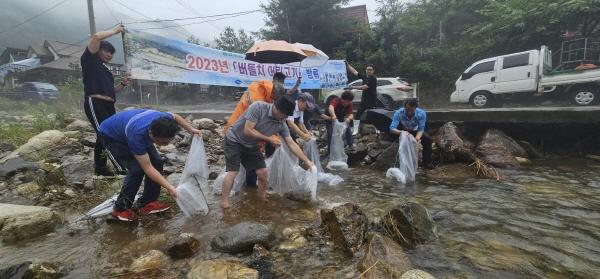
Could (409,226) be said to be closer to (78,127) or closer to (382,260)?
(382,260)

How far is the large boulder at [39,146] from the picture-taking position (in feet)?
19.4

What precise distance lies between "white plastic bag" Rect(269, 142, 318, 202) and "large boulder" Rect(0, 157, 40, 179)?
375cm

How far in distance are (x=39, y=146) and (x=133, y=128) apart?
444 cm

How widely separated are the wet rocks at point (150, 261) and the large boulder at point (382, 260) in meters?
1.51

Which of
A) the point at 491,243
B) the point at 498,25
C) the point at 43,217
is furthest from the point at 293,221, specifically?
the point at 498,25

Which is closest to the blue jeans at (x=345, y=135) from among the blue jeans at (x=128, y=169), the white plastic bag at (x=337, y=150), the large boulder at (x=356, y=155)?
the large boulder at (x=356, y=155)

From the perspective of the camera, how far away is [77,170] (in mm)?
5137

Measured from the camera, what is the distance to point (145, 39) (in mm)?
7582

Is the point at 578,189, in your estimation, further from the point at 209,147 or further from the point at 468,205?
the point at 209,147

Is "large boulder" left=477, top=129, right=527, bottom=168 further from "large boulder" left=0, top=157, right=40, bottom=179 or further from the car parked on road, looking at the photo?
the car parked on road

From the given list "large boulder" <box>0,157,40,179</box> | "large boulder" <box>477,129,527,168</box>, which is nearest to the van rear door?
"large boulder" <box>477,129,527,168</box>

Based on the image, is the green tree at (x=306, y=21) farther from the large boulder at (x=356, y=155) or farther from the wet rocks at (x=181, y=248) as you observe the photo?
the wet rocks at (x=181, y=248)

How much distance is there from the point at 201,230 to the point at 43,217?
4.99 feet

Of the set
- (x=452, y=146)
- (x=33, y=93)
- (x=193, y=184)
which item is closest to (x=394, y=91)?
(x=452, y=146)
